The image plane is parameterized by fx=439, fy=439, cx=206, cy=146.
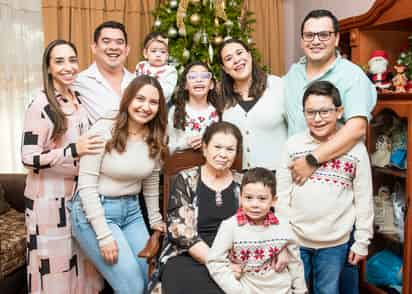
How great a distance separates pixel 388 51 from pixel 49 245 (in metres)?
2.24

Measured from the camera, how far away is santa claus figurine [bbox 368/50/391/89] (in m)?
2.52

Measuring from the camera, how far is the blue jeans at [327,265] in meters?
1.89

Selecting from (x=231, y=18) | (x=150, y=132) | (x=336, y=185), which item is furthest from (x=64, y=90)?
(x=231, y=18)

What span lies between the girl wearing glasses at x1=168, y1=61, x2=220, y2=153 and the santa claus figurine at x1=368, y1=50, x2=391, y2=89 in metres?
0.94

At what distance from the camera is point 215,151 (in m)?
1.94

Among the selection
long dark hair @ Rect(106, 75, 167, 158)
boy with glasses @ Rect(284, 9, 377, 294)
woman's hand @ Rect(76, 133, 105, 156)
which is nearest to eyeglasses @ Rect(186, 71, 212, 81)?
long dark hair @ Rect(106, 75, 167, 158)

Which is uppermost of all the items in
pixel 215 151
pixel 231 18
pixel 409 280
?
pixel 231 18

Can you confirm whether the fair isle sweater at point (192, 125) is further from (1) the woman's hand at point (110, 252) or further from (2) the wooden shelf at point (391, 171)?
(2) the wooden shelf at point (391, 171)

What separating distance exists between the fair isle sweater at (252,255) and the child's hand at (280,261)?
1 centimetres

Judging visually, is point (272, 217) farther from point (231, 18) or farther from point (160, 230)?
point (231, 18)

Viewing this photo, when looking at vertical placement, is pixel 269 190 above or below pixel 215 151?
below

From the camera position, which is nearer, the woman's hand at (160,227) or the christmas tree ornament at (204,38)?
the woman's hand at (160,227)

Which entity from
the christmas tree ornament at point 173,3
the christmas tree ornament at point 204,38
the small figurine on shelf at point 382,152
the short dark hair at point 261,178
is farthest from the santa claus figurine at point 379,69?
the christmas tree ornament at point 173,3

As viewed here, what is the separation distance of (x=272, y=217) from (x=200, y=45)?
2.02 meters
